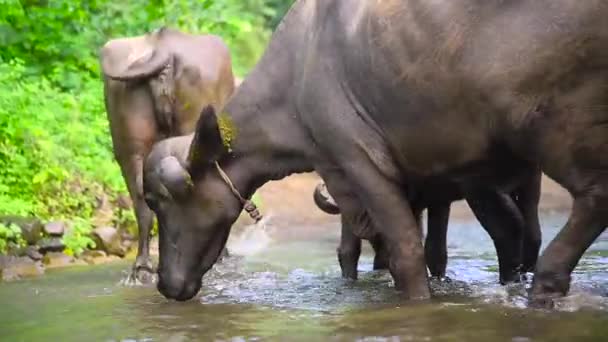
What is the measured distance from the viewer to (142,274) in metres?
8.13

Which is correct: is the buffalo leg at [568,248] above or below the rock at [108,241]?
above

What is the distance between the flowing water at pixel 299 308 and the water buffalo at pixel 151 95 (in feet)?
2.89

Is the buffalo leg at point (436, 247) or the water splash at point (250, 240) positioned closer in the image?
the buffalo leg at point (436, 247)

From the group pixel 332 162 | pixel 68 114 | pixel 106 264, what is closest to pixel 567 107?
pixel 332 162

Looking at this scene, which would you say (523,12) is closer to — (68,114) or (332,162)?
(332,162)

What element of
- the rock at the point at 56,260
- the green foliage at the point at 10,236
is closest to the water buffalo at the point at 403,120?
the green foliage at the point at 10,236

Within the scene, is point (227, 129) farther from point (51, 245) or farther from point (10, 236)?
point (51, 245)

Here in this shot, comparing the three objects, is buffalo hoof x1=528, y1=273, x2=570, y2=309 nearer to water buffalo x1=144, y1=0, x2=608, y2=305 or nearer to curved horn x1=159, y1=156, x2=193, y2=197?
water buffalo x1=144, y1=0, x2=608, y2=305

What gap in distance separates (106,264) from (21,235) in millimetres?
759

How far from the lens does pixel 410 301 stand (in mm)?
6031

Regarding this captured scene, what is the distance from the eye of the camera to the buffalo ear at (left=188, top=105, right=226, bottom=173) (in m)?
6.26

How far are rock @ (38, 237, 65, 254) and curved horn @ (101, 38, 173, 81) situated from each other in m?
1.79

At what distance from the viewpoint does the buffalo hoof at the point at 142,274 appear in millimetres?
8039

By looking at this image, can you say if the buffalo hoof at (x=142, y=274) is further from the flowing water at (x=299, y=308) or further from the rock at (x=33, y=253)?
the rock at (x=33, y=253)
